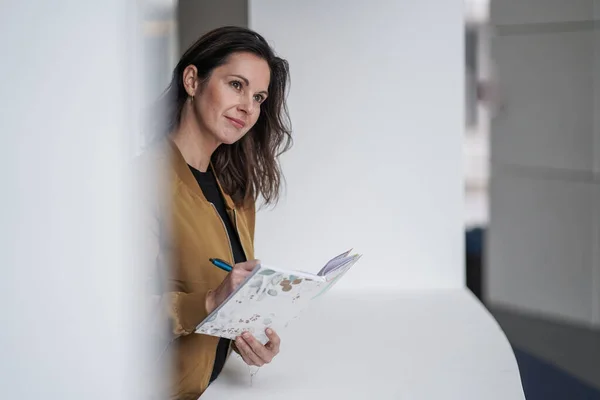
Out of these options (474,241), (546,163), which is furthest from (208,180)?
(474,241)

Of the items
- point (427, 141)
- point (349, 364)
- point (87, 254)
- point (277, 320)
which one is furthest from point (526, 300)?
point (87, 254)

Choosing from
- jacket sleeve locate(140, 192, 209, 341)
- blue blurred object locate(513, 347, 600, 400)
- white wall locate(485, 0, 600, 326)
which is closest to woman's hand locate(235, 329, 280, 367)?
jacket sleeve locate(140, 192, 209, 341)

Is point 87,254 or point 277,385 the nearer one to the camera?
point 87,254

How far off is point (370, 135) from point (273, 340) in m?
1.06

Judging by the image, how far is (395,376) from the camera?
1928 millimetres

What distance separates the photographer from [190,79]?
185 cm

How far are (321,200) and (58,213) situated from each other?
1.84m

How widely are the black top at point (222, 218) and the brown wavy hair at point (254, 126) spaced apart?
68 mm

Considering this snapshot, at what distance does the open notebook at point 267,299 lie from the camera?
147 cm

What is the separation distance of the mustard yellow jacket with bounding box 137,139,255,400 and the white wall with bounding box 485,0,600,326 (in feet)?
10.7

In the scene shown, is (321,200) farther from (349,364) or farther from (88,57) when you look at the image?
(88,57)

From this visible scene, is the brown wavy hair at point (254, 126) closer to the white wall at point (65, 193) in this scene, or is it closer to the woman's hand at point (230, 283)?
the woman's hand at point (230, 283)

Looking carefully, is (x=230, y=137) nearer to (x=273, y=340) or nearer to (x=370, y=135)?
(x=273, y=340)

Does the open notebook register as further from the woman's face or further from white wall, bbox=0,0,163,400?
white wall, bbox=0,0,163,400
